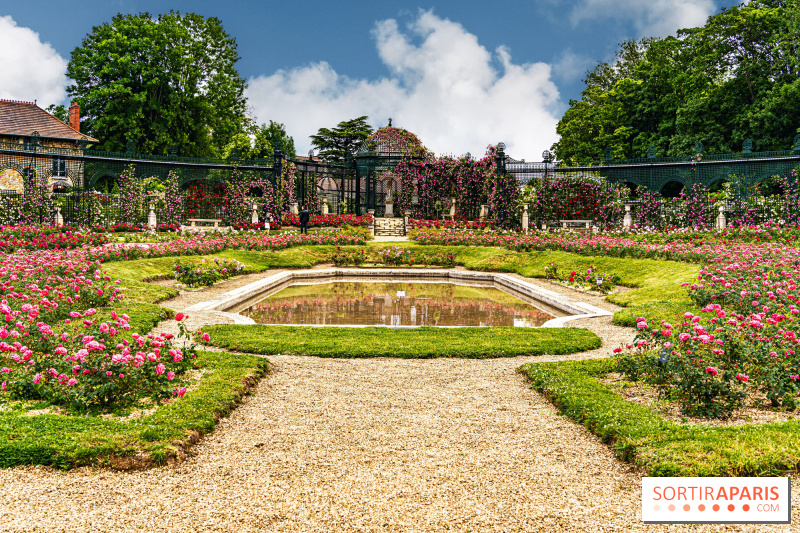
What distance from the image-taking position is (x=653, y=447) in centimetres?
372

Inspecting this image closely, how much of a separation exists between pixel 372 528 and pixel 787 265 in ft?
28.8

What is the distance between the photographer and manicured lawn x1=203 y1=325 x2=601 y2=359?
6676 mm

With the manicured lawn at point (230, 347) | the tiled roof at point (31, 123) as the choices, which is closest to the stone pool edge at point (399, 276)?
the manicured lawn at point (230, 347)

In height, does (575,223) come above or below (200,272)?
above

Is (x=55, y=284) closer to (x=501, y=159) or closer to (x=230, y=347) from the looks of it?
(x=230, y=347)

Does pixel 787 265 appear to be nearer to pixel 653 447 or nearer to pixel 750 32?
pixel 653 447

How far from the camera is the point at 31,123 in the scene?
35.7 meters

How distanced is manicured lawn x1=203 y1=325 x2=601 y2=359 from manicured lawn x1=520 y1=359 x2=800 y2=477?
181 centimetres

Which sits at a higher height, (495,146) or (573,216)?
(495,146)

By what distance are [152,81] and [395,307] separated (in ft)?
84.5

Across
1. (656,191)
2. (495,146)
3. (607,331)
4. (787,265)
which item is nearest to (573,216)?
(656,191)

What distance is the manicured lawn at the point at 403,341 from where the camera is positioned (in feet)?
21.9

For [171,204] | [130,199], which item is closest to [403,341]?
[130,199]

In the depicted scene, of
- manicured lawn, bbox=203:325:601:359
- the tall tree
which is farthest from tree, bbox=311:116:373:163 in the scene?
manicured lawn, bbox=203:325:601:359
